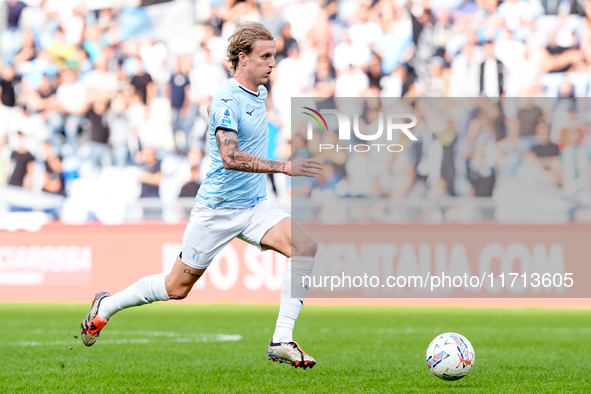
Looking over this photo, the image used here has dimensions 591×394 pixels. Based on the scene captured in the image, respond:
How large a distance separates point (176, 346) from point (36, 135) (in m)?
8.79

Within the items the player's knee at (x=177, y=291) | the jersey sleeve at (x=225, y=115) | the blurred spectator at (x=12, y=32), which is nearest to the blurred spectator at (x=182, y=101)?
the blurred spectator at (x=12, y=32)

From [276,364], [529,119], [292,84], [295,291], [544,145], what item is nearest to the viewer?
[295,291]

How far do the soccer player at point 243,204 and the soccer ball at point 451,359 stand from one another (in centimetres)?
86

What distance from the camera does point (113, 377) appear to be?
617cm

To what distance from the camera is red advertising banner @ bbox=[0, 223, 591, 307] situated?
1292cm

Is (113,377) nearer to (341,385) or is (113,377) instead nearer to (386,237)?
(341,385)

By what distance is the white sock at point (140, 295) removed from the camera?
6355mm

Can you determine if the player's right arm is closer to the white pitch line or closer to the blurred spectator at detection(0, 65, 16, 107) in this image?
the white pitch line

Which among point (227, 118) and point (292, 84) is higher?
point (292, 84)

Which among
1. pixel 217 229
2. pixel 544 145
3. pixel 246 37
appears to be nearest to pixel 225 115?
pixel 246 37

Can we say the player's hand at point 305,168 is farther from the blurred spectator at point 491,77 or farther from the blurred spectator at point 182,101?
the blurred spectator at point 182,101

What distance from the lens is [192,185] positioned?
47.1 ft

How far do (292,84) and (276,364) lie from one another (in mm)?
8648
